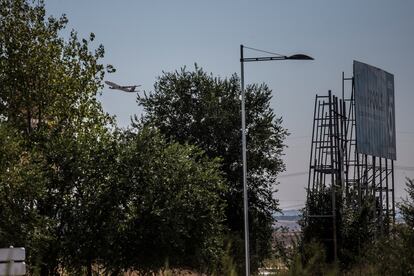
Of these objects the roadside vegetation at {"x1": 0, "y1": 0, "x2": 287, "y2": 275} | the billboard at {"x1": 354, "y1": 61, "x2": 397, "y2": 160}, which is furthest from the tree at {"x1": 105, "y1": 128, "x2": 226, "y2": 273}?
the billboard at {"x1": 354, "y1": 61, "x2": 397, "y2": 160}

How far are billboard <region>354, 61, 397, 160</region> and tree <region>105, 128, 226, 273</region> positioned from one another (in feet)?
38.0

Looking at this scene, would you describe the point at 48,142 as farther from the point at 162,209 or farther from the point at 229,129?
the point at 229,129

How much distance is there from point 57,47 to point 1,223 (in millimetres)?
8782

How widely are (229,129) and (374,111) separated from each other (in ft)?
32.7

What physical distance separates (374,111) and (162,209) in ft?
57.6

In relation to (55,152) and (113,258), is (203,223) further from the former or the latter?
(55,152)

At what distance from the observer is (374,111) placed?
44.3 meters

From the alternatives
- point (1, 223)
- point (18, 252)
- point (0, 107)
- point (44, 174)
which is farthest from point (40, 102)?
point (18, 252)

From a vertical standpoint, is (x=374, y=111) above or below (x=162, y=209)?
above

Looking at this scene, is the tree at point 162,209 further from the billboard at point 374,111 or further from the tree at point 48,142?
the billboard at point 374,111

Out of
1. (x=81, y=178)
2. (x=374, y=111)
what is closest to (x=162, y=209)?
(x=81, y=178)

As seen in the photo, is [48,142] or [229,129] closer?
[48,142]

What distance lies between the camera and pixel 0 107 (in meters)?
33.3

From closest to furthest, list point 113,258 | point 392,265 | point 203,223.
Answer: point 392,265
point 113,258
point 203,223
